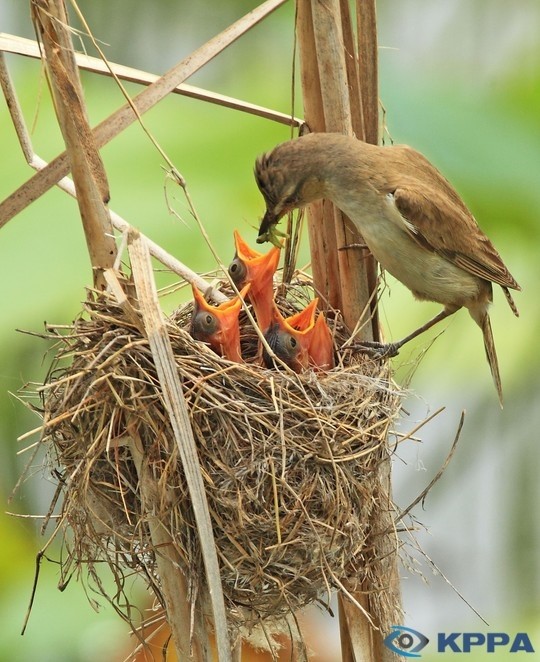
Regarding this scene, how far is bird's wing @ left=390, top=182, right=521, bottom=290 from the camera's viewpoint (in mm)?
2754

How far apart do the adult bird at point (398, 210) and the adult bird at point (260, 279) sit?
0.36 feet

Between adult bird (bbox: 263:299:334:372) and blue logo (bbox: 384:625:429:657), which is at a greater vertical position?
adult bird (bbox: 263:299:334:372)

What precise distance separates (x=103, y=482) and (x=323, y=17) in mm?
1093

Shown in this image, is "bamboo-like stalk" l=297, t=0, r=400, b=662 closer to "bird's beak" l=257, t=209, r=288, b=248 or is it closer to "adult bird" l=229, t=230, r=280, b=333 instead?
"bird's beak" l=257, t=209, r=288, b=248

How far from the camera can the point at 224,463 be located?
7.00 ft

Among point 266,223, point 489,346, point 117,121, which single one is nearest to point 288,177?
point 266,223

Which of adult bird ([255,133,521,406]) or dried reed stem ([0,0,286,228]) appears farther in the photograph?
adult bird ([255,133,521,406])

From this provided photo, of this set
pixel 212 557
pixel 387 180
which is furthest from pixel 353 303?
pixel 212 557

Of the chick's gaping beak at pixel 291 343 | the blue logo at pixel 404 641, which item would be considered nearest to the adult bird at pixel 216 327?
the chick's gaping beak at pixel 291 343

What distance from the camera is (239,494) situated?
2.10m

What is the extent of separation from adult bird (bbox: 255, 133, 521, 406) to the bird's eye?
0.13 meters

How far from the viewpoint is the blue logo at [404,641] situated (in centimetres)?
238

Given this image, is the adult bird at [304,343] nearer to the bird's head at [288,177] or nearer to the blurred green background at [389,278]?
the bird's head at [288,177]

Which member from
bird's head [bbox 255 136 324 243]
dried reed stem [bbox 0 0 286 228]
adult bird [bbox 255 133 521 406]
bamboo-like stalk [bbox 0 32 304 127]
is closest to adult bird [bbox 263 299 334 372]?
adult bird [bbox 255 133 521 406]
